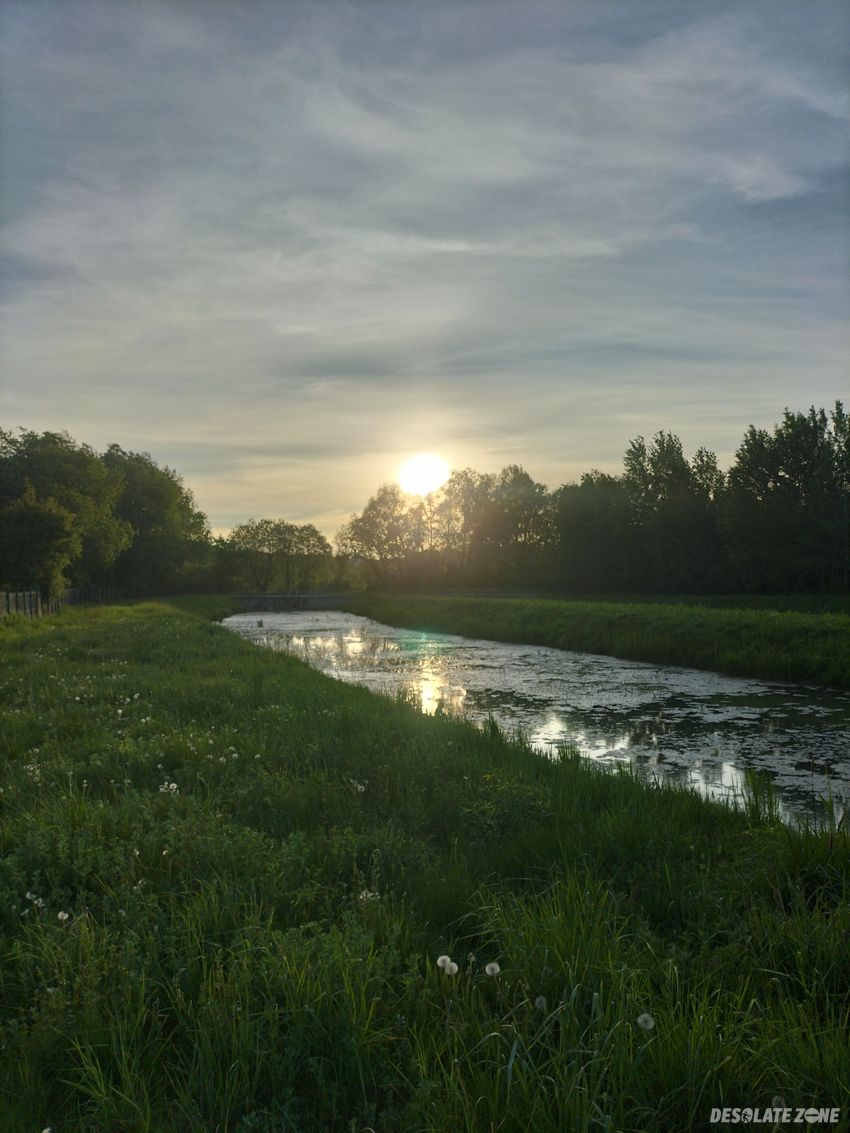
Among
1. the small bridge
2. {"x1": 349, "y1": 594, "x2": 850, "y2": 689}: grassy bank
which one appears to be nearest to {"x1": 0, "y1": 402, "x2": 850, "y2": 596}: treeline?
the small bridge

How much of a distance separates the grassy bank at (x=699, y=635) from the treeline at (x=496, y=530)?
2162cm

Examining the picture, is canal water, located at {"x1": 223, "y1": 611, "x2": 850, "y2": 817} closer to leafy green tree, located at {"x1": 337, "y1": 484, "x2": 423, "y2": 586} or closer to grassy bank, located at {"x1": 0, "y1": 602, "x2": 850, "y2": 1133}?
grassy bank, located at {"x1": 0, "y1": 602, "x2": 850, "y2": 1133}

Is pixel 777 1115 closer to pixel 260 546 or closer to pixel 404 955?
pixel 404 955

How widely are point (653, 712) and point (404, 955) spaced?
10.6m

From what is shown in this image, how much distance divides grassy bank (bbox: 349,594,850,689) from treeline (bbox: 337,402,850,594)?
71.9ft

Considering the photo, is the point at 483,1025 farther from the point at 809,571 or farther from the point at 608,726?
the point at 809,571

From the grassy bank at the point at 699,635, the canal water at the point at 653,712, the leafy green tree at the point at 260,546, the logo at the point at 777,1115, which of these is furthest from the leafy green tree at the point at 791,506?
the leafy green tree at the point at 260,546

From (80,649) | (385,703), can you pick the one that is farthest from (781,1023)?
(80,649)

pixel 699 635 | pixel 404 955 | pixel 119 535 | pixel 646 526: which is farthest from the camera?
pixel 646 526

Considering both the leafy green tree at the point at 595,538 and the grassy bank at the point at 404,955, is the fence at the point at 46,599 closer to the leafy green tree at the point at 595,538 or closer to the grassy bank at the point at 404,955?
the grassy bank at the point at 404,955

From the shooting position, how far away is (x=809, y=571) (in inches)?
1884

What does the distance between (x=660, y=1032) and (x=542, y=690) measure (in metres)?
13.6

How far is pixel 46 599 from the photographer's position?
3953cm

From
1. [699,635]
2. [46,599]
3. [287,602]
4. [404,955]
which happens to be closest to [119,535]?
[46,599]
